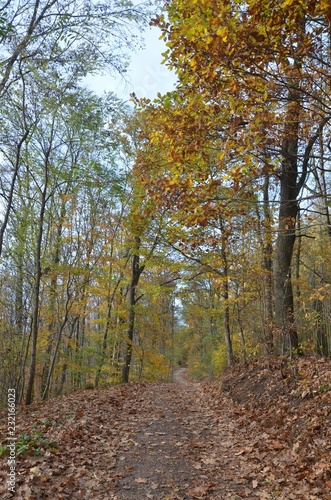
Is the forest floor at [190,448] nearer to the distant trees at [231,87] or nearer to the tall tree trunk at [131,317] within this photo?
the distant trees at [231,87]

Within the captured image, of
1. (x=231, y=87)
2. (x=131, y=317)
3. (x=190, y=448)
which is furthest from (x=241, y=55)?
(x=131, y=317)

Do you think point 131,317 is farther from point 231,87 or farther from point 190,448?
point 231,87

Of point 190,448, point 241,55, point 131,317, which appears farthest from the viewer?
point 131,317

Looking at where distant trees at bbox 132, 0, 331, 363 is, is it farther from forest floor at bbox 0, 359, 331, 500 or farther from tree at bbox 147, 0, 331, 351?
forest floor at bbox 0, 359, 331, 500

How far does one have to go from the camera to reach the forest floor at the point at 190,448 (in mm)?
3891

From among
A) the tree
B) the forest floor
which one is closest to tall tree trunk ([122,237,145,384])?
the forest floor

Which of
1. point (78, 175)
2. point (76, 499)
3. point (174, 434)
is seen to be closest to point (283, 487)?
point (76, 499)

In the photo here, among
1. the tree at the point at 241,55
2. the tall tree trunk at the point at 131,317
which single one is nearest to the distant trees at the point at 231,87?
the tree at the point at 241,55

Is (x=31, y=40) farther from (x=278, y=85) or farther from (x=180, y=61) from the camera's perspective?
(x=278, y=85)

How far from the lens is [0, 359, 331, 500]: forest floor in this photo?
153 inches

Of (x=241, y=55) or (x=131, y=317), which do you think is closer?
(x=241, y=55)

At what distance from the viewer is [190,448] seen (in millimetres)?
5488

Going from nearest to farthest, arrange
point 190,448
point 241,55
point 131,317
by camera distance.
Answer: point 241,55
point 190,448
point 131,317

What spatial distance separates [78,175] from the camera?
36.9 feet
